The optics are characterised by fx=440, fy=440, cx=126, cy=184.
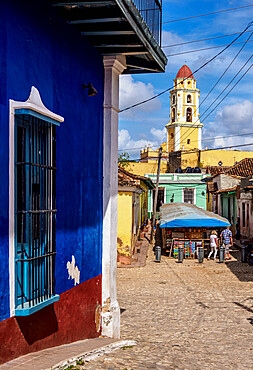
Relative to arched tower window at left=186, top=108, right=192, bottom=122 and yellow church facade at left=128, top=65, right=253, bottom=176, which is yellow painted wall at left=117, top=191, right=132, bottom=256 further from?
arched tower window at left=186, top=108, right=192, bottom=122

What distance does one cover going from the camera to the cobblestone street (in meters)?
5.27

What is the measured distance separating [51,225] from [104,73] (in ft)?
9.63

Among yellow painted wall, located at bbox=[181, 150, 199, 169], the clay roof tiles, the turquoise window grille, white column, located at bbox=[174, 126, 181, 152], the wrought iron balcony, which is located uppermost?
white column, located at bbox=[174, 126, 181, 152]

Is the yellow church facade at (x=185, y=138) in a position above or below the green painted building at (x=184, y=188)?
above

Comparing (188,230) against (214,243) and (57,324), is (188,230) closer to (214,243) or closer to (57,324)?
(214,243)

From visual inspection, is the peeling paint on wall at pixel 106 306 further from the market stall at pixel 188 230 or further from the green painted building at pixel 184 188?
the green painted building at pixel 184 188

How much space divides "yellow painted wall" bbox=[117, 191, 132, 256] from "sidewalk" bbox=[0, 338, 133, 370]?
10.1 metres

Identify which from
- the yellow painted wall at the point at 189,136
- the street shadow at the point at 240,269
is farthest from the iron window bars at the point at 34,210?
the yellow painted wall at the point at 189,136

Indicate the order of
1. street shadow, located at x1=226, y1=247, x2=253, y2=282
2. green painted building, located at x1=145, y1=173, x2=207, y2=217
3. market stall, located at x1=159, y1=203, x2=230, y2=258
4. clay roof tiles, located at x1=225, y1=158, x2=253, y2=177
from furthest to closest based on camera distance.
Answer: green painted building, located at x1=145, y1=173, x2=207, y2=217, clay roof tiles, located at x1=225, y1=158, x2=253, y2=177, market stall, located at x1=159, y1=203, x2=230, y2=258, street shadow, located at x1=226, y1=247, x2=253, y2=282

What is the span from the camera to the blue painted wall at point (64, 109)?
143 inches

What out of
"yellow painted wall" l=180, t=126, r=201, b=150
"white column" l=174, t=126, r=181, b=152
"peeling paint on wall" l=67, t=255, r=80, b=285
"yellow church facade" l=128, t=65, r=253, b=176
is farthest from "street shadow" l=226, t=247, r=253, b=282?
"yellow painted wall" l=180, t=126, r=201, b=150

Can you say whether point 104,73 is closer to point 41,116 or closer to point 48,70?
point 48,70

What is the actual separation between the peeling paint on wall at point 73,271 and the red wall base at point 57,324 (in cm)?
11

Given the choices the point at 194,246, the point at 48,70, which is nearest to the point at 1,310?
the point at 48,70
